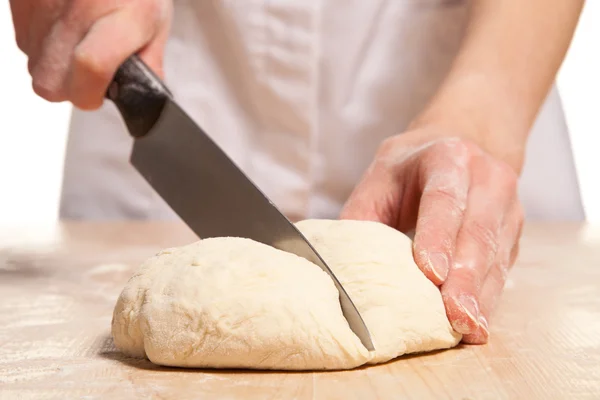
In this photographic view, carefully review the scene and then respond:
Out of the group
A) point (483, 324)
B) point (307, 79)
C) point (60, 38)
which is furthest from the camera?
point (307, 79)

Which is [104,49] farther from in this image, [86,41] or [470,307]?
[470,307]

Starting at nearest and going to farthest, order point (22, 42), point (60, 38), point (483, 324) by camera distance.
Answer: point (483, 324) < point (60, 38) < point (22, 42)

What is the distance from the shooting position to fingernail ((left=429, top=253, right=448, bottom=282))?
3.64 ft

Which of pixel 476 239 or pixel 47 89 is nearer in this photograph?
pixel 476 239

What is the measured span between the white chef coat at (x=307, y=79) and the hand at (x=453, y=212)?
63 cm

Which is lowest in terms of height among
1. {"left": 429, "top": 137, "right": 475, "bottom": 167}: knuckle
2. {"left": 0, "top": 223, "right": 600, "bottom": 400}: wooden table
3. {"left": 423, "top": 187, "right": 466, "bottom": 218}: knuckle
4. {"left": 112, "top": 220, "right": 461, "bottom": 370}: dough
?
{"left": 0, "top": 223, "right": 600, "bottom": 400}: wooden table

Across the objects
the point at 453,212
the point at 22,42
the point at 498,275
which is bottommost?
the point at 498,275

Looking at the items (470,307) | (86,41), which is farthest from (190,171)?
(470,307)

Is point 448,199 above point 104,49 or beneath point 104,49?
beneath

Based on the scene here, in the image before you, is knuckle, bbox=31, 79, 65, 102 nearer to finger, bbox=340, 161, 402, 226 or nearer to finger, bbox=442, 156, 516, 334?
finger, bbox=340, 161, 402, 226

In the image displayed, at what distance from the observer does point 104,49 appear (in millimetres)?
1344

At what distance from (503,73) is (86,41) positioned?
0.93 m

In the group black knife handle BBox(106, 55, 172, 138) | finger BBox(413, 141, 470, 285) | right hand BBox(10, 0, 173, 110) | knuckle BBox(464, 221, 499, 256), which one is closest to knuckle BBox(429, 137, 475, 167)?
finger BBox(413, 141, 470, 285)

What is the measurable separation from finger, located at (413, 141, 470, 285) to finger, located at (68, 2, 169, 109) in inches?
23.4
